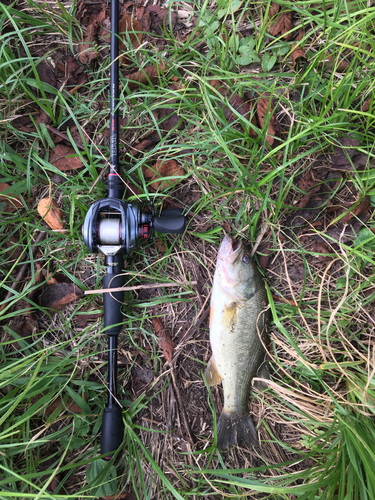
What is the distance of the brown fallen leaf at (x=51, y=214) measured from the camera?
2527 millimetres

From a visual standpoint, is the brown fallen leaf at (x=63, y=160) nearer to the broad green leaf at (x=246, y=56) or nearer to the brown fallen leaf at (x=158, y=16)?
the brown fallen leaf at (x=158, y=16)

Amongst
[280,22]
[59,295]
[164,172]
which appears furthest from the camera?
[59,295]

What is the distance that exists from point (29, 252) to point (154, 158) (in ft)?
4.26

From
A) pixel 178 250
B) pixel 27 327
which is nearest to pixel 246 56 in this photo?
pixel 178 250

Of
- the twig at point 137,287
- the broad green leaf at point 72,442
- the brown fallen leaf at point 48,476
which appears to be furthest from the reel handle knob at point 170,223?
the brown fallen leaf at point 48,476

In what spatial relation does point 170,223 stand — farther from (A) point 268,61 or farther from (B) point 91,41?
(B) point 91,41

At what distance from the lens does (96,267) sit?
261 centimetres

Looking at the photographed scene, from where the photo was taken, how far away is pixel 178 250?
8.54ft

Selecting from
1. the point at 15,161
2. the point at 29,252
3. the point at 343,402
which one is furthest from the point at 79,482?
the point at 15,161

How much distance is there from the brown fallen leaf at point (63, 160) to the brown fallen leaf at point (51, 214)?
1.00ft

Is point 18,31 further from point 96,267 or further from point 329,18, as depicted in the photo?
point 329,18

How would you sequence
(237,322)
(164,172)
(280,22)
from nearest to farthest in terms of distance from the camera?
(237,322), (280,22), (164,172)

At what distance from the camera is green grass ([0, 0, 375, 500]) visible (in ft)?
7.64

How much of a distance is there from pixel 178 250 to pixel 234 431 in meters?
1.54
